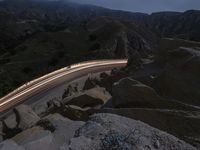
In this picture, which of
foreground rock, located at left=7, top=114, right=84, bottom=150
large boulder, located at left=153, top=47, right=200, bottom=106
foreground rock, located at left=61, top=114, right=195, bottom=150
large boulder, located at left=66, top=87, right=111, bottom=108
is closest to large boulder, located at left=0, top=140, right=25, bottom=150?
foreground rock, located at left=7, top=114, right=84, bottom=150

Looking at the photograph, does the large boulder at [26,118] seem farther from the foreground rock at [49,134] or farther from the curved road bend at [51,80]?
the curved road bend at [51,80]

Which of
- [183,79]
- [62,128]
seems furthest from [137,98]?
[62,128]

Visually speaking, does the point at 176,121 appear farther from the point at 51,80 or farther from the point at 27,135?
the point at 51,80

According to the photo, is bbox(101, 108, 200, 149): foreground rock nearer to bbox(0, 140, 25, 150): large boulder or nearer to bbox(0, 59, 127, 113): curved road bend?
bbox(0, 140, 25, 150): large boulder

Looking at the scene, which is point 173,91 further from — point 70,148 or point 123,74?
point 123,74

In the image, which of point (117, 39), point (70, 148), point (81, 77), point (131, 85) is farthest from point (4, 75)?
point (70, 148)

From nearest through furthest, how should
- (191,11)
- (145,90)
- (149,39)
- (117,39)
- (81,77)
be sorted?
(145,90)
(81,77)
(117,39)
(149,39)
(191,11)
